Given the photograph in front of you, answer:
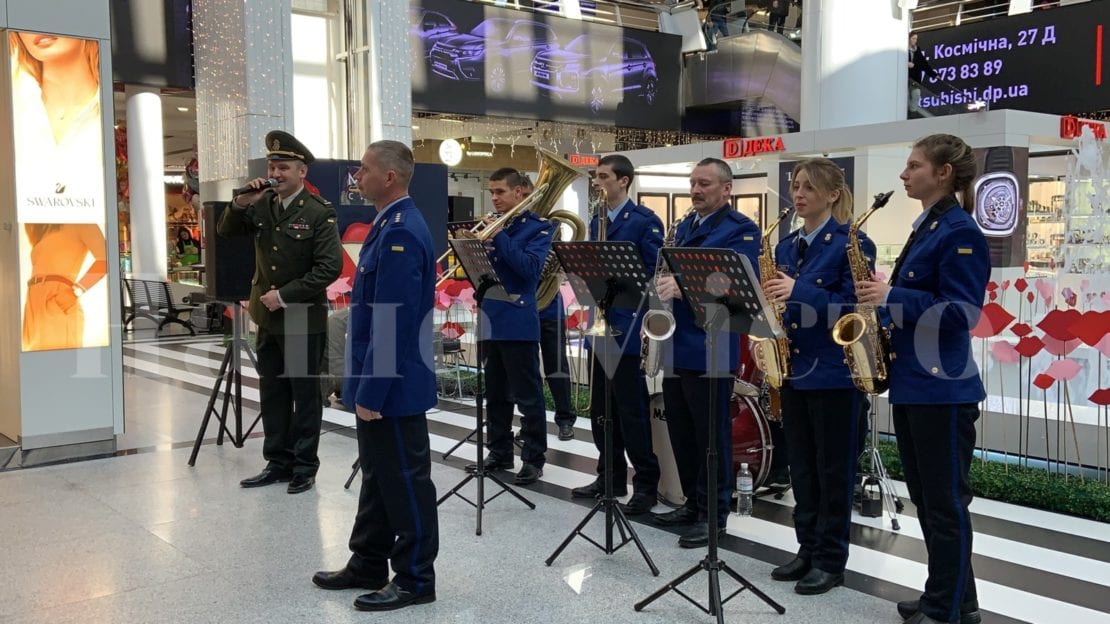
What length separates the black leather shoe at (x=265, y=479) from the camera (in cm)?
554

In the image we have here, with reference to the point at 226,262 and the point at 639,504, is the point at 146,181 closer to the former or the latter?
the point at 226,262

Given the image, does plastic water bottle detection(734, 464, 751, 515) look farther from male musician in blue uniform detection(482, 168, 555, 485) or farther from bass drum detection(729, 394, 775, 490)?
male musician in blue uniform detection(482, 168, 555, 485)

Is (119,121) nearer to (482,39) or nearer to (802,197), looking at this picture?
(482,39)

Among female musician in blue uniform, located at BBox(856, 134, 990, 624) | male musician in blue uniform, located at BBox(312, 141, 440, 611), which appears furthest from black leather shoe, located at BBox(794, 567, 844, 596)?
male musician in blue uniform, located at BBox(312, 141, 440, 611)

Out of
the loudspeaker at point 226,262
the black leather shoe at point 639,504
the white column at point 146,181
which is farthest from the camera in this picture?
the white column at point 146,181

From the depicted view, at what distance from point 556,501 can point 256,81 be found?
739 centimetres

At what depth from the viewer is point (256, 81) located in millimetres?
10820

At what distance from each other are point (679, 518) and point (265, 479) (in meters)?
2.42

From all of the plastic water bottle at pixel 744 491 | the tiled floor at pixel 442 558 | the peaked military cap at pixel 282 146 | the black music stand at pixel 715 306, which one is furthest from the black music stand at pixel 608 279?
the peaked military cap at pixel 282 146

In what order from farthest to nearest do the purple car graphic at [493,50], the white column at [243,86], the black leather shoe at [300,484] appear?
the purple car graphic at [493,50] → the white column at [243,86] → the black leather shoe at [300,484]

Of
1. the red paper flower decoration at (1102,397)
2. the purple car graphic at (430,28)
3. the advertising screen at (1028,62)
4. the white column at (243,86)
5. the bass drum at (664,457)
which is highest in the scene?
the purple car graphic at (430,28)

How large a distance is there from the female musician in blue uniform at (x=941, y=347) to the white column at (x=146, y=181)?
1283cm

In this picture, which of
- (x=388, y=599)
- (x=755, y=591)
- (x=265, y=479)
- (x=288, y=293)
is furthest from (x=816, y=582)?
(x=265, y=479)

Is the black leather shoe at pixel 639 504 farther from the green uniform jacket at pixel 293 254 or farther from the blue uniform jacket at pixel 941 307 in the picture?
the green uniform jacket at pixel 293 254
